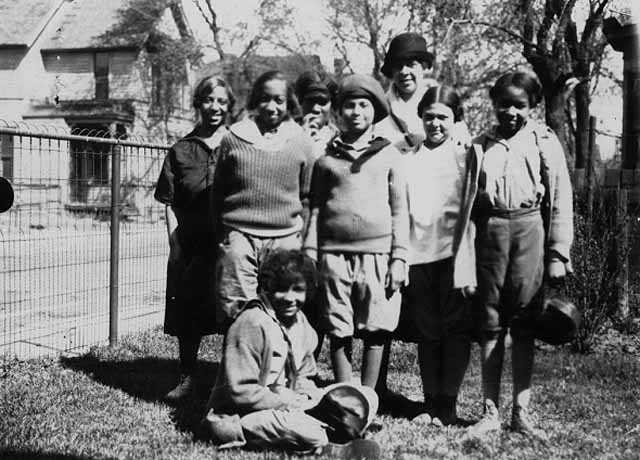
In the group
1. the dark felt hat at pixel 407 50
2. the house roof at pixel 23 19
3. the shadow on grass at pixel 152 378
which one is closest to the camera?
the dark felt hat at pixel 407 50

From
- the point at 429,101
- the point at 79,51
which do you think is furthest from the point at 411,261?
the point at 79,51

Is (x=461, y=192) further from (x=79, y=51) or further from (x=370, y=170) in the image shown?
(x=79, y=51)

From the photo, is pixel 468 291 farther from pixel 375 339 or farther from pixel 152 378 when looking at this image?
pixel 152 378

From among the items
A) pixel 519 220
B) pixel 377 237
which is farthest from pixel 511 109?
pixel 377 237

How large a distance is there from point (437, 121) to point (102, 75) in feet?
97.7

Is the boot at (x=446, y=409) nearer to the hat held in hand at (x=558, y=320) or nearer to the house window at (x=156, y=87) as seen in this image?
the hat held in hand at (x=558, y=320)

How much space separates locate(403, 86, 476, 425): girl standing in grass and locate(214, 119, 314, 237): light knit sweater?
0.74m

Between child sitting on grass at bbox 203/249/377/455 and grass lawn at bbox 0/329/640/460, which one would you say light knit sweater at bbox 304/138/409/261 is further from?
grass lawn at bbox 0/329/640/460

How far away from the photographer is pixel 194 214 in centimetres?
545

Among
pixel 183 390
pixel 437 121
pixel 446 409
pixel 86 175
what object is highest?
pixel 437 121

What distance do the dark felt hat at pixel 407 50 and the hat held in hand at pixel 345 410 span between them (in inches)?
84.0

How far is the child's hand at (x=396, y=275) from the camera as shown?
184 inches

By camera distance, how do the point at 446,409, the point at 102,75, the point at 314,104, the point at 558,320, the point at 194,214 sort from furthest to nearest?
the point at 102,75 < the point at 314,104 < the point at 194,214 < the point at 446,409 < the point at 558,320

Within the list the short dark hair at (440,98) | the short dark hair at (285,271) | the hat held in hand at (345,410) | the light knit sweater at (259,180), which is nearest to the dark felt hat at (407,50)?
the short dark hair at (440,98)
